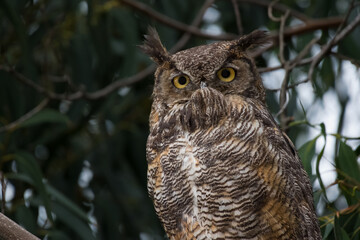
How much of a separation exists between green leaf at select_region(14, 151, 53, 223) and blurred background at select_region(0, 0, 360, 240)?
7cm

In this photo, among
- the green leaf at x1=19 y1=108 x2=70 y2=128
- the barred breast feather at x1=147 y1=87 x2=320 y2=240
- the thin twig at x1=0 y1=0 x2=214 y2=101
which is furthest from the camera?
the thin twig at x1=0 y1=0 x2=214 y2=101

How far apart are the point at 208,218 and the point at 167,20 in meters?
1.94

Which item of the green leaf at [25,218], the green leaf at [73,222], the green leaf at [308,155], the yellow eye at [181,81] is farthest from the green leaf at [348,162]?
the green leaf at [25,218]

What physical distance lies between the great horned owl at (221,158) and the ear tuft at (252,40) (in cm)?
2

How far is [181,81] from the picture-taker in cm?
276

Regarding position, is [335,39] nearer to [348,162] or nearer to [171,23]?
[348,162]

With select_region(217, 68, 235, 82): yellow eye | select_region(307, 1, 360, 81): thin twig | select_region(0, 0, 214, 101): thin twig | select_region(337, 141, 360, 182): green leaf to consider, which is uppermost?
select_region(307, 1, 360, 81): thin twig

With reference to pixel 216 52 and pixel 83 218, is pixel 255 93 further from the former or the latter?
pixel 83 218

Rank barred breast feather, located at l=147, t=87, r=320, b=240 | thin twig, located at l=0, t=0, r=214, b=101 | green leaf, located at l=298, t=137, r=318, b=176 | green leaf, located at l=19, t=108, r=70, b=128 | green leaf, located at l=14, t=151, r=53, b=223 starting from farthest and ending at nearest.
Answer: thin twig, located at l=0, t=0, r=214, b=101 → green leaf, located at l=19, t=108, r=70, b=128 → green leaf, located at l=14, t=151, r=53, b=223 → green leaf, located at l=298, t=137, r=318, b=176 → barred breast feather, located at l=147, t=87, r=320, b=240

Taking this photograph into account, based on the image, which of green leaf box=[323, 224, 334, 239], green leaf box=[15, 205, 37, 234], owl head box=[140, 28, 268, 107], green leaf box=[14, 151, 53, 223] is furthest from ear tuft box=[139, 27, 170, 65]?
green leaf box=[15, 205, 37, 234]

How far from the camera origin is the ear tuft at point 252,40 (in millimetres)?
2873

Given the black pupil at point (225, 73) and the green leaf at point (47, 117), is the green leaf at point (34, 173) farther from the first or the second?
the black pupil at point (225, 73)

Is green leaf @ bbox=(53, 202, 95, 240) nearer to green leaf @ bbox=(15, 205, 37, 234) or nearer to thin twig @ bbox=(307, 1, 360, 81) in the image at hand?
green leaf @ bbox=(15, 205, 37, 234)

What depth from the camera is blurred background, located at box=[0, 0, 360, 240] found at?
3.98 m
